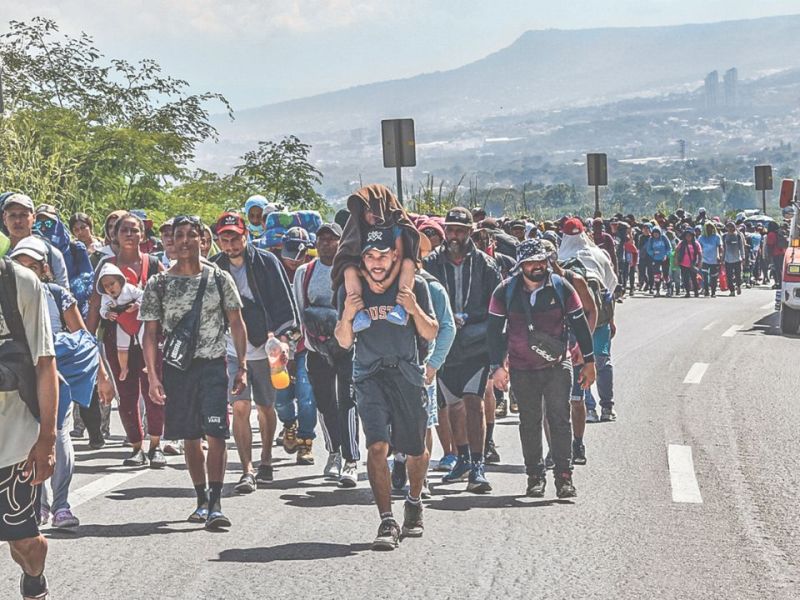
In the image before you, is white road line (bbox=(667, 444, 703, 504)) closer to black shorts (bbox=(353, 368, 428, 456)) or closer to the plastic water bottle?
black shorts (bbox=(353, 368, 428, 456))

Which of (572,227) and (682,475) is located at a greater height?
(572,227)

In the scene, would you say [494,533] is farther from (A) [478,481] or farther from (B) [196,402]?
(B) [196,402]

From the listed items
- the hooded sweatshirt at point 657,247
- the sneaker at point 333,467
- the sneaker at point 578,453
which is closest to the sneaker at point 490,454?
the sneaker at point 578,453

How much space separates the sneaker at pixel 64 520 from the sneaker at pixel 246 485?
1420 mm

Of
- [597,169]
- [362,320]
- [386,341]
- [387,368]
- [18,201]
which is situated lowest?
[387,368]

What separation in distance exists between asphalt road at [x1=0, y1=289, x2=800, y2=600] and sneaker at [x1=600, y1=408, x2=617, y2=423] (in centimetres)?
39

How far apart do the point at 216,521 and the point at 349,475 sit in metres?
1.80

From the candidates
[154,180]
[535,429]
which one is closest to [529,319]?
[535,429]

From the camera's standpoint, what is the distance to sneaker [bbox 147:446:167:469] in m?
10.8

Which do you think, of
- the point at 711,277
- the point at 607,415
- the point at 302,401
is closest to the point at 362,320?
the point at 302,401

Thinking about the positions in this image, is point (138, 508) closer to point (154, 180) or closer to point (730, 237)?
point (154, 180)

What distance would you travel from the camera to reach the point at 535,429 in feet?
31.2

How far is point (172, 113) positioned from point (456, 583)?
79.8 feet

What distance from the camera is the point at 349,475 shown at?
390 inches
